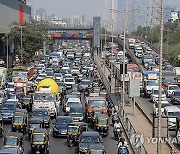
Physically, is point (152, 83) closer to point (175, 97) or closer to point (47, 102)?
point (175, 97)

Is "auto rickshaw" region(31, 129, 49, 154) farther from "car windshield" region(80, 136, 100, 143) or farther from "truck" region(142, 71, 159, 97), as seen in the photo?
"truck" region(142, 71, 159, 97)

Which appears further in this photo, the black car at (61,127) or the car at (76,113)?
the car at (76,113)

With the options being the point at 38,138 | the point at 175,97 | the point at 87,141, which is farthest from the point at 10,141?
the point at 175,97

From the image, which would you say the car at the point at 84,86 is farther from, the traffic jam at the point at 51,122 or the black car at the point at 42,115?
the black car at the point at 42,115

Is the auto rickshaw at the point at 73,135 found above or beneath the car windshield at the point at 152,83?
beneath

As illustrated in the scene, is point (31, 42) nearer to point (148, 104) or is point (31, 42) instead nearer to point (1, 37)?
point (1, 37)

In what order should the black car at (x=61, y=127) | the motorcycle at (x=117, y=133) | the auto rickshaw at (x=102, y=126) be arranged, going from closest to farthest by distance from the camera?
the motorcycle at (x=117, y=133)
the black car at (x=61, y=127)
the auto rickshaw at (x=102, y=126)

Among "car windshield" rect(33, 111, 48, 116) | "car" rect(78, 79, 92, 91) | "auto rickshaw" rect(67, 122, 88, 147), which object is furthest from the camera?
"car" rect(78, 79, 92, 91)

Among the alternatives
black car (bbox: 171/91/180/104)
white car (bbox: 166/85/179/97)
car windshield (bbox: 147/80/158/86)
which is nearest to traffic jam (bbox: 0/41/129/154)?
car windshield (bbox: 147/80/158/86)

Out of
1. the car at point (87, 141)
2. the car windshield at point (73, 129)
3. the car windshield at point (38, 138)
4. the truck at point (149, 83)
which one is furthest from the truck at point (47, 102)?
the truck at point (149, 83)

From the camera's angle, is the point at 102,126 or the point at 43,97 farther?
the point at 43,97

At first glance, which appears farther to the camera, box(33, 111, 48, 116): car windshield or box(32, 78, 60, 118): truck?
box(32, 78, 60, 118): truck

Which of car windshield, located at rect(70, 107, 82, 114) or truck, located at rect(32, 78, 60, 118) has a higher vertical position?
truck, located at rect(32, 78, 60, 118)

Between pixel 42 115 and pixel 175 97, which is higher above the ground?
pixel 175 97
